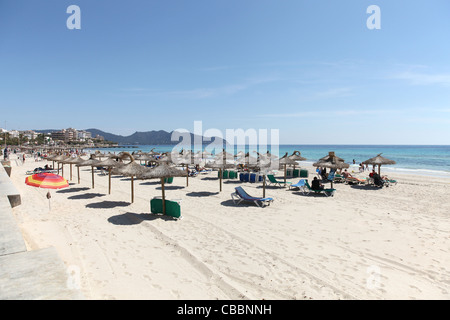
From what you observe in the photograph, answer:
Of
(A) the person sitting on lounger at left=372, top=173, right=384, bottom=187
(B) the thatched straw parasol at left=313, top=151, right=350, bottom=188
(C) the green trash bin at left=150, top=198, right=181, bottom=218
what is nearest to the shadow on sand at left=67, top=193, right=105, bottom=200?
(C) the green trash bin at left=150, top=198, right=181, bottom=218

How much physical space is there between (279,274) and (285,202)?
6167 mm

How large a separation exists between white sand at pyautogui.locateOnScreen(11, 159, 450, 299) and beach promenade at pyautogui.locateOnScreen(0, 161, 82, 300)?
3.82 ft

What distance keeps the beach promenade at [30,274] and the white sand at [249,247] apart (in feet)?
3.82

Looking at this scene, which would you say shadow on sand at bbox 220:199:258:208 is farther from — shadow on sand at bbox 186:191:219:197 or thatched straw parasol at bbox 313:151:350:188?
thatched straw parasol at bbox 313:151:350:188

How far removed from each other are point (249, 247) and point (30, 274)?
4.27 m

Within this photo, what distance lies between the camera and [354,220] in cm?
795

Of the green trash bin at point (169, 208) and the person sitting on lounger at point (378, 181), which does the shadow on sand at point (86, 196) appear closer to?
the green trash bin at point (169, 208)

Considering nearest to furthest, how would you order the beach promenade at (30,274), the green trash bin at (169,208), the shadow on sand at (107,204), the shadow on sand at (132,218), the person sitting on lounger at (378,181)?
the beach promenade at (30,274)
the shadow on sand at (132,218)
the green trash bin at (169,208)
the shadow on sand at (107,204)
the person sitting on lounger at (378,181)

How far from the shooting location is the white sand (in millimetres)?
4055

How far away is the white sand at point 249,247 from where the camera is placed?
13.3 ft

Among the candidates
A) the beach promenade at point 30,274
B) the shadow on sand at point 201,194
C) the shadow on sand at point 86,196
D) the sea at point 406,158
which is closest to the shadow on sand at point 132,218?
the shadow on sand at point 201,194

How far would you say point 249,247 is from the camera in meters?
5.75
